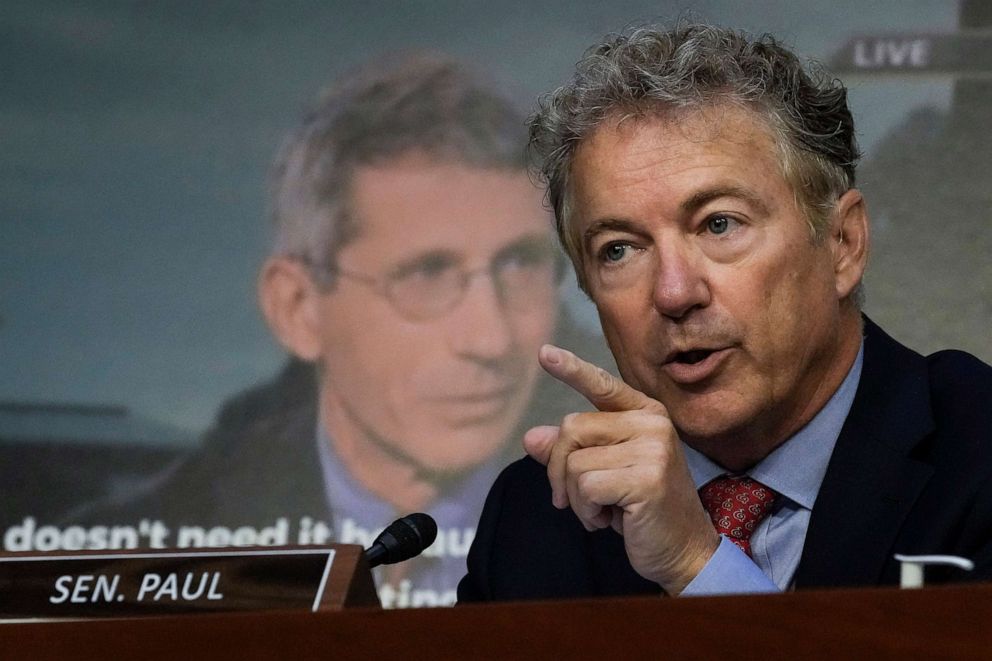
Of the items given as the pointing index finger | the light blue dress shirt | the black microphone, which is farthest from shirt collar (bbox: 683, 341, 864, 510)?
the black microphone

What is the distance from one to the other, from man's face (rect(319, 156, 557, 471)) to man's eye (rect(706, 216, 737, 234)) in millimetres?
1489

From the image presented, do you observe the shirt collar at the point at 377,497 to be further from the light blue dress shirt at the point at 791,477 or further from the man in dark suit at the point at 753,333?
the light blue dress shirt at the point at 791,477

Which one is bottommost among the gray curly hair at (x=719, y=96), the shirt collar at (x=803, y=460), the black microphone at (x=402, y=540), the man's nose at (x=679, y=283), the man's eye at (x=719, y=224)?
the black microphone at (x=402, y=540)

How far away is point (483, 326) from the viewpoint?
11.3 feet

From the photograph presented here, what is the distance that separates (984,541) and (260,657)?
103 cm

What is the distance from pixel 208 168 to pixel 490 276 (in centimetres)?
81

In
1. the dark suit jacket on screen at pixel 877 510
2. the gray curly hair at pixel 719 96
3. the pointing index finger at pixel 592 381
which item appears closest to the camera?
the pointing index finger at pixel 592 381

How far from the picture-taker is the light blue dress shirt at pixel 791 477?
197 centimetres

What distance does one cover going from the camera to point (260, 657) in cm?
112

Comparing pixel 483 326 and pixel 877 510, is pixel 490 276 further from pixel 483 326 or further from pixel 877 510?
pixel 877 510

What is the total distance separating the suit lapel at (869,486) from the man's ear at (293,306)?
5.80 feet

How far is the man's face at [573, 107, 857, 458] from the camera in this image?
192cm

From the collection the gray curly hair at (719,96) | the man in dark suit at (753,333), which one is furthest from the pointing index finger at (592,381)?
the gray curly hair at (719,96)

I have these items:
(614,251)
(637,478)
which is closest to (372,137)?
(614,251)
